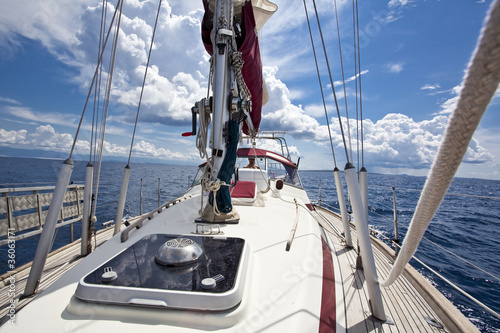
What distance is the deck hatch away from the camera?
3.87ft

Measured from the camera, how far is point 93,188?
10.4ft

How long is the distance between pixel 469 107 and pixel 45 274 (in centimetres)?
356

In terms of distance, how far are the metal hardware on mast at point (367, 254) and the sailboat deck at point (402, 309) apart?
11 centimetres

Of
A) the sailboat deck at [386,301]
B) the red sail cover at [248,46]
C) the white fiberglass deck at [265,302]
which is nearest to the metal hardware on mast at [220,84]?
the red sail cover at [248,46]

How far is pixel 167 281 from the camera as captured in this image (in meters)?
1.30

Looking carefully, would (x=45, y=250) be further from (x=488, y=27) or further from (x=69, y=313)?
(x=488, y=27)

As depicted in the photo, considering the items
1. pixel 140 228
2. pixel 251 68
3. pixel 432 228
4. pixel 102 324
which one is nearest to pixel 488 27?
pixel 102 324

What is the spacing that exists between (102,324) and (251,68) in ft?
15.4

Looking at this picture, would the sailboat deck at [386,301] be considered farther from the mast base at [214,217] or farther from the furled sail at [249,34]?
the furled sail at [249,34]

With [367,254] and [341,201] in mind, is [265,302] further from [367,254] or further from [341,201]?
[341,201]

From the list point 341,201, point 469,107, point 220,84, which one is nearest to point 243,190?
point 341,201

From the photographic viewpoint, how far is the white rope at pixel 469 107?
1.57ft

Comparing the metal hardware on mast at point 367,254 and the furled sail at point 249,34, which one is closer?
the metal hardware on mast at point 367,254

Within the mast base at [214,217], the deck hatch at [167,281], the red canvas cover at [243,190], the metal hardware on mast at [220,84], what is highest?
the metal hardware on mast at [220,84]
